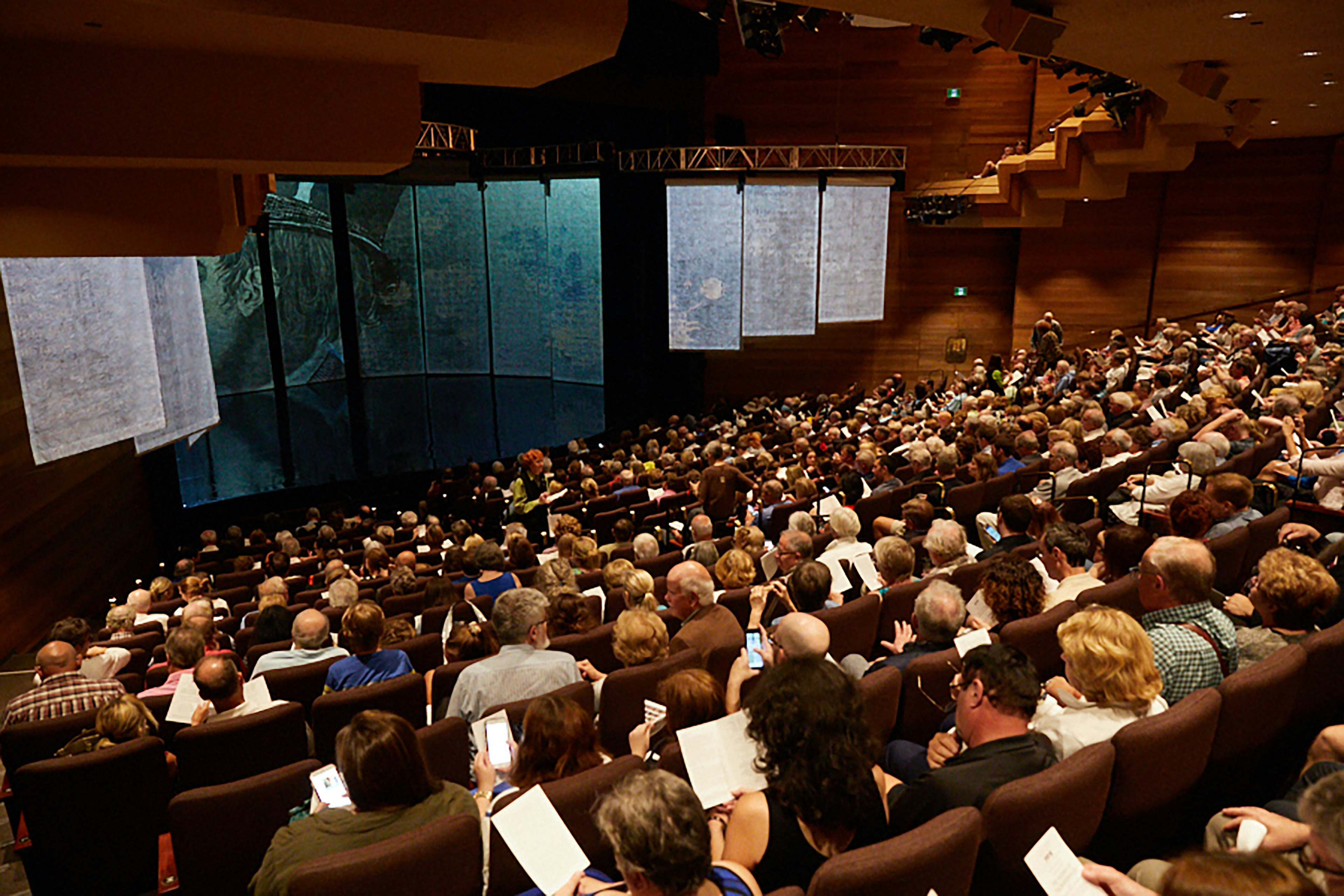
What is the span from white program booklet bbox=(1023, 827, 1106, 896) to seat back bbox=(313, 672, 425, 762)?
2.45m

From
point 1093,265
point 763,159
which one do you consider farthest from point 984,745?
point 1093,265

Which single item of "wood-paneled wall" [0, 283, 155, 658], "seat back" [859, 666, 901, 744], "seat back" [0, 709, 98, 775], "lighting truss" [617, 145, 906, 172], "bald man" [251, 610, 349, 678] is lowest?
"wood-paneled wall" [0, 283, 155, 658]

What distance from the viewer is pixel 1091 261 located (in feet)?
57.3

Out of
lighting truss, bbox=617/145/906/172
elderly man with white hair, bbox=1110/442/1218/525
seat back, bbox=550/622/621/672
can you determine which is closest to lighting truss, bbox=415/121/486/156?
lighting truss, bbox=617/145/906/172

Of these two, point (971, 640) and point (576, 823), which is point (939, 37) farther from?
point (576, 823)

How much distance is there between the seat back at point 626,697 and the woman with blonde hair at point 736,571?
1.37m

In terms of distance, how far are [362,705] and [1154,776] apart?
9.89ft

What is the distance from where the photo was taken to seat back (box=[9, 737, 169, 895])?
10.9 ft

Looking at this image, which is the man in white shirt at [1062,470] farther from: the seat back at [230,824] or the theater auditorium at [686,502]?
the seat back at [230,824]

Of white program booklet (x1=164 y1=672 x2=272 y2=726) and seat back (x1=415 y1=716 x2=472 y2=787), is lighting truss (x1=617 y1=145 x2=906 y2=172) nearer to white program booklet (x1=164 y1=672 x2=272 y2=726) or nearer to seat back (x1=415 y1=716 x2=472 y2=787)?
white program booklet (x1=164 y1=672 x2=272 y2=726)

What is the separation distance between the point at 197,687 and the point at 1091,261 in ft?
59.0

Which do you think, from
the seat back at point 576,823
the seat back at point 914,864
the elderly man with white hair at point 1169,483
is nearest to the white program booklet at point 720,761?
the seat back at point 576,823

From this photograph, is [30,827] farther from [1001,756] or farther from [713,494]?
[713,494]

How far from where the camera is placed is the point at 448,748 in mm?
3234
